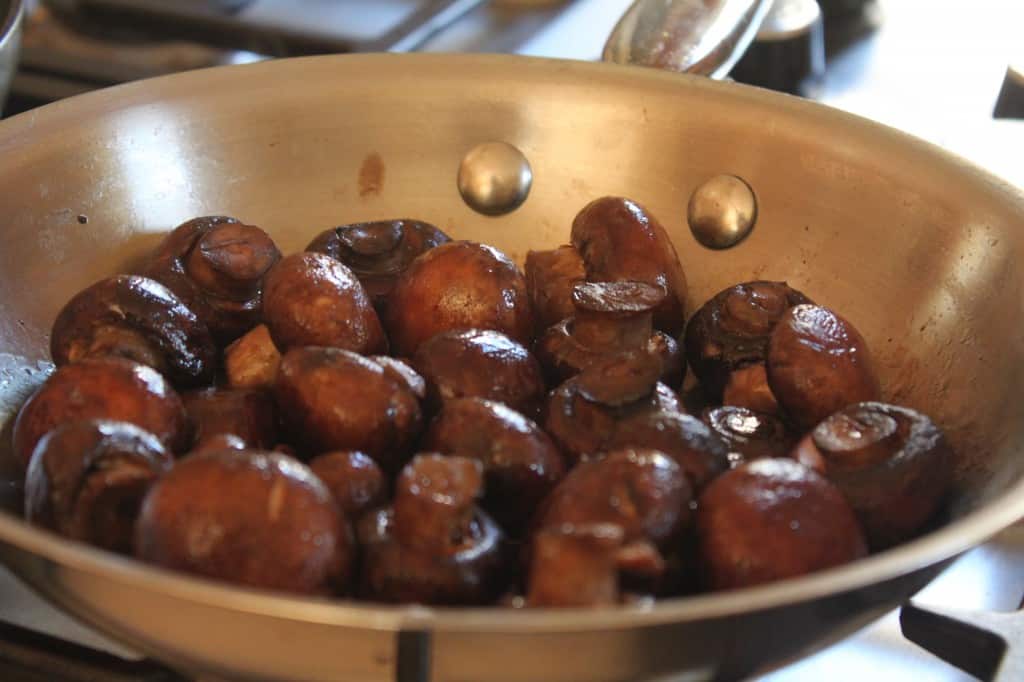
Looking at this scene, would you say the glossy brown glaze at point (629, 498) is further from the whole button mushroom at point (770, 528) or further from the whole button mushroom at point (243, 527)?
the whole button mushroom at point (243, 527)

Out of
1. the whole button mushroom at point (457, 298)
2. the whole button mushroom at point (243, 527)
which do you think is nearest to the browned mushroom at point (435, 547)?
the whole button mushroom at point (243, 527)

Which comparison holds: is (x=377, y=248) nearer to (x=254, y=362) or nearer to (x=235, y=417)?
(x=254, y=362)

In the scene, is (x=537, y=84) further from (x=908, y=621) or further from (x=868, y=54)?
(x=868, y=54)

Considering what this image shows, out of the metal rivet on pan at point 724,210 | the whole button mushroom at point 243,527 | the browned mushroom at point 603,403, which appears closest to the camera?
the whole button mushroom at point 243,527

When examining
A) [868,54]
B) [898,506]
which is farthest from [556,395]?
[868,54]

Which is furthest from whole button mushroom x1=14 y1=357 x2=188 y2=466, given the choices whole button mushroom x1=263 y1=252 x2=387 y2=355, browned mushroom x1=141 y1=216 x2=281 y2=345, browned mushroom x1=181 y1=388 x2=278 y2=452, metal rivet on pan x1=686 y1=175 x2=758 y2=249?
metal rivet on pan x1=686 y1=175 x2=758 y2=249

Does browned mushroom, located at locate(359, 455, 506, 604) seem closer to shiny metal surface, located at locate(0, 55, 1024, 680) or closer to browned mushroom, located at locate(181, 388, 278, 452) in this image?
shiny metal surface, located at locate(0, 55, 1024, 680)
